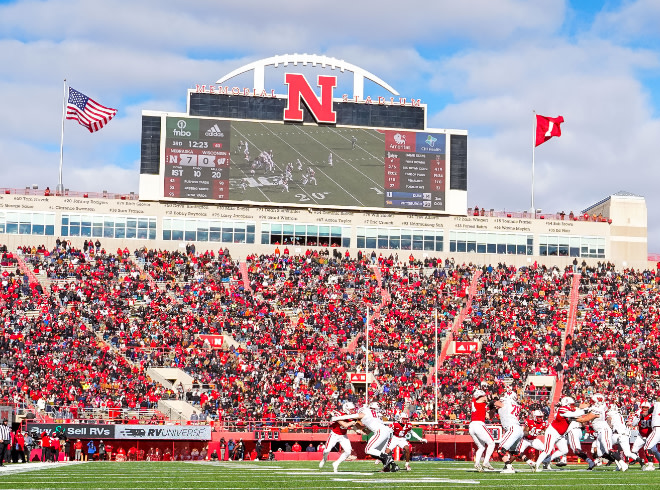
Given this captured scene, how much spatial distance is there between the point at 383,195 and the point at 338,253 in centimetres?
457

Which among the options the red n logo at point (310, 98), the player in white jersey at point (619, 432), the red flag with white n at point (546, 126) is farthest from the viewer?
the red flag with white n at point (546, 126)

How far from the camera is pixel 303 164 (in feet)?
215

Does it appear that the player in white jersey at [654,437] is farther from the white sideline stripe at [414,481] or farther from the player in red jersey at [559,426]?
the white sideline stripe at [414,481]

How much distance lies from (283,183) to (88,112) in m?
11.9

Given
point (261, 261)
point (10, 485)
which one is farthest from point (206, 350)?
point (10, 485)

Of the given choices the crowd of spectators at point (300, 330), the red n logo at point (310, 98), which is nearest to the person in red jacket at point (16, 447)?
the crowd of spectators at point (300, 330)

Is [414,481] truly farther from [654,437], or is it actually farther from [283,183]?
[283,183]

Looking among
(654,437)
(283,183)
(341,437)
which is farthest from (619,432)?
(283,183)

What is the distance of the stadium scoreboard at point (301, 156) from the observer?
64750 millimetres

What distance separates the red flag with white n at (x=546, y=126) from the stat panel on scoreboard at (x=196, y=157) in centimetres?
1937

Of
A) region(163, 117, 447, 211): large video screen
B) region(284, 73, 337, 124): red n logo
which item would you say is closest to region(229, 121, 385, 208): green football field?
region(163, 117, 447, 211): large video screen

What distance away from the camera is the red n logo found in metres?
65.8

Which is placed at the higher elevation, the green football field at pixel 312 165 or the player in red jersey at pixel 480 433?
the green football field at pixel 312 165

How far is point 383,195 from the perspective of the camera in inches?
2621
